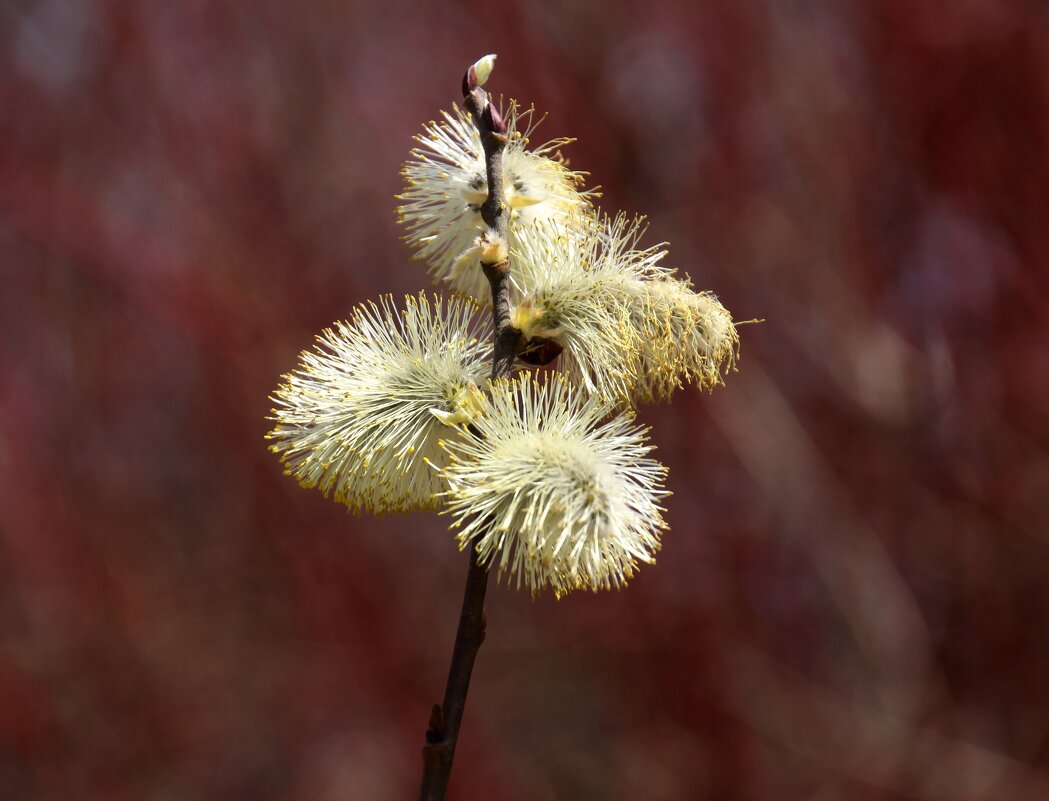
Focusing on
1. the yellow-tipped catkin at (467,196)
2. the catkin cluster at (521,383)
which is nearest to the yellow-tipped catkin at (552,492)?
the catkin cluster at (521,383)

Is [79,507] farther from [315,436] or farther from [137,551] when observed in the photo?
[315,436]

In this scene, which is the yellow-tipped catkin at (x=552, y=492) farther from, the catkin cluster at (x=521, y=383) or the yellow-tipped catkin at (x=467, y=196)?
the yellow-tipped catkin at (x=467, y=196)

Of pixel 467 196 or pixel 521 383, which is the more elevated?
pixel 467 196

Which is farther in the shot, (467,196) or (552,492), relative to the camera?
(467,196)

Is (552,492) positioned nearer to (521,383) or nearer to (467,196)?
(521,383)

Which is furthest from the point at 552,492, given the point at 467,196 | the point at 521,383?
the point at 467,196

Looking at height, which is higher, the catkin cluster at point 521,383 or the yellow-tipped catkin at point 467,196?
the yellow-tipped catkin at point 467,196

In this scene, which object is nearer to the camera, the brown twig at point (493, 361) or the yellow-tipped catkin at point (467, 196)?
the brown twig at point (493, 361)

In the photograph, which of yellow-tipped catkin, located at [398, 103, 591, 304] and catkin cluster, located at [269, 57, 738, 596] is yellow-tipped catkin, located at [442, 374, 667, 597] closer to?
catkin cluster, located at [269, 57, 738, 596]
